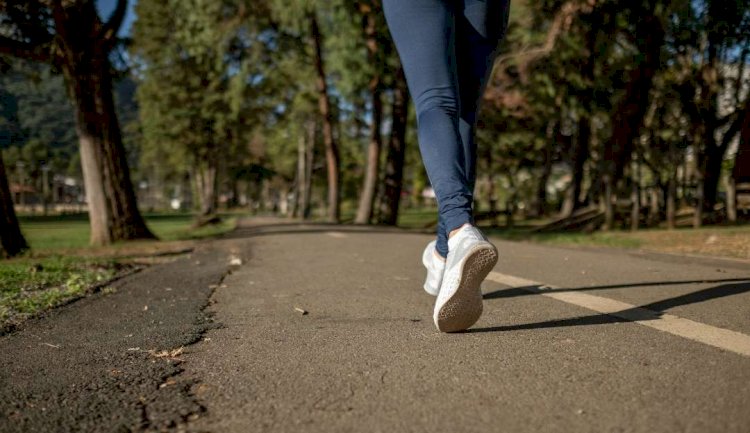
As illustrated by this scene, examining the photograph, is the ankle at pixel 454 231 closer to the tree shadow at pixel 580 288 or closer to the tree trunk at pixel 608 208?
the tree shadow at pixel 580 288

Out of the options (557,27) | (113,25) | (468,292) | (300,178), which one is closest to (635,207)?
(557,27)

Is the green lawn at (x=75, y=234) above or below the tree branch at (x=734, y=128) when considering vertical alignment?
below

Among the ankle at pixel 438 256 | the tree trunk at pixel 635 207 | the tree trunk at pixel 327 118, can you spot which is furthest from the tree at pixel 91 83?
the tree trunk at pixel 327 118

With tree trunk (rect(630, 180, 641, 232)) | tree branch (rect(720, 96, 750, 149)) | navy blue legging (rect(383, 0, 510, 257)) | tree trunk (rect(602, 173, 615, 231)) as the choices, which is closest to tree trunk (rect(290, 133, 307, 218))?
tree branch (rect(720, 96, 750, 149))

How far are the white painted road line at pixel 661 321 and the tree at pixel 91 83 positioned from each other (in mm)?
8832

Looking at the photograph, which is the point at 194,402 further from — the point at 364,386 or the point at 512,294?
the point at 512,294

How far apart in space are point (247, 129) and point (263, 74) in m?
16.4

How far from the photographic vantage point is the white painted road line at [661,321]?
6.63ft

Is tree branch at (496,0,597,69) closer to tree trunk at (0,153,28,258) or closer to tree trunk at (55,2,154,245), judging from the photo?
tree trunk at (55,2,154,245)

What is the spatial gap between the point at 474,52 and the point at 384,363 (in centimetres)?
165

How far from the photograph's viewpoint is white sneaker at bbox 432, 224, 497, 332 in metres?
2.19

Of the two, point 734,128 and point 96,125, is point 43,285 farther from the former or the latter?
point 734,128

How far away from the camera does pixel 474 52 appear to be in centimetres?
287

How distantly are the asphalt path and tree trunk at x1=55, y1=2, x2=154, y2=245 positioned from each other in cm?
753
